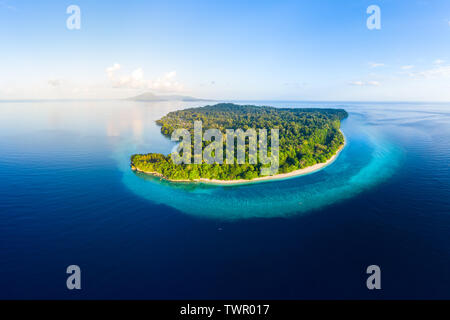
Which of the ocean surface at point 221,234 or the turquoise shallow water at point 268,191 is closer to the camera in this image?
the ocean surface at point 221,234

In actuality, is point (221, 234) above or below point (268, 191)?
below

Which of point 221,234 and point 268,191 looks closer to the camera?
point 221,234

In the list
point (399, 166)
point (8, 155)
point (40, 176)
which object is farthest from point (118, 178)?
point (399, 166)

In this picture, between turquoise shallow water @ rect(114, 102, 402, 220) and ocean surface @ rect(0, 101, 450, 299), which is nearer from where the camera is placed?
ocean surface @ rect(0, 101, 450, 299)
